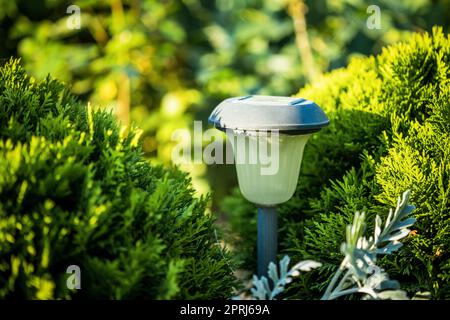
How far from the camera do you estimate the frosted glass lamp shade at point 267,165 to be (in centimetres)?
212

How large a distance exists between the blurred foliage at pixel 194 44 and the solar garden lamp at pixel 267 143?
268cm

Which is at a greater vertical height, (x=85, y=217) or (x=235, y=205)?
(x=235, y=205)

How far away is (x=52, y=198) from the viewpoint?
5.37 ft

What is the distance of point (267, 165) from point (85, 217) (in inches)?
34.4

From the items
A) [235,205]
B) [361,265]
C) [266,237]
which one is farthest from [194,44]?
[361,265]

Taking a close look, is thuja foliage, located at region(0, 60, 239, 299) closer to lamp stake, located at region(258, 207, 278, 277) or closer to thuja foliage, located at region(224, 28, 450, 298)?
lamp stake, located at region(258, 207, 278, 277)

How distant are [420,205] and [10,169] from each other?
1.60 m

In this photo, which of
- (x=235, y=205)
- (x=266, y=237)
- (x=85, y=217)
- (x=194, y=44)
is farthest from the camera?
(x=194, y=44)

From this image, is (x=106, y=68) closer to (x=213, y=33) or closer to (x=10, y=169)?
(x=213, y=33)

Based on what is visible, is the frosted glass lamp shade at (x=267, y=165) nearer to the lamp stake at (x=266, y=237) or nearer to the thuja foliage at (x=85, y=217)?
the lamp stake at (x=266, y=237)

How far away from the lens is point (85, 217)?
5.20ft

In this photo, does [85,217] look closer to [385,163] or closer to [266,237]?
[266,237]

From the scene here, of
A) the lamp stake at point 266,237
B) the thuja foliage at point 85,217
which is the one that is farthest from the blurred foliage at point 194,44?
the thuja foliage at point 85,217

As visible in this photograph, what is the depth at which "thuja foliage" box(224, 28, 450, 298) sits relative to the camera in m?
2.03
